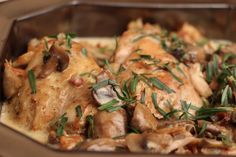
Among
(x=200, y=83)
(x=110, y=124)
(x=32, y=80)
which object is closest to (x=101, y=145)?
(x=110, y=124)

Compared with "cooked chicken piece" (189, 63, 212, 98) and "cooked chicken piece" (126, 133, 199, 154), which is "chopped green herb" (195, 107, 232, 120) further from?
"cooked chicken piece" (126, 133, 199, 154)

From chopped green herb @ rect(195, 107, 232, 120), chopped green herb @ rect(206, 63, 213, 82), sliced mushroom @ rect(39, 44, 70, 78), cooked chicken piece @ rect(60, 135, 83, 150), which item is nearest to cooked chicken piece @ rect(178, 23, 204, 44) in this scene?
chopped green herb @ rect(206, 63, 213, 82)

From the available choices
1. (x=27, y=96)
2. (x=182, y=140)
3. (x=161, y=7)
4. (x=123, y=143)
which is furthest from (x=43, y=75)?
(x=161, y=7)

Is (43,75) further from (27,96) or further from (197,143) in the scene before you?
(197,143)

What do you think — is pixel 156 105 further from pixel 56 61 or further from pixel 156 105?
pixel 56 61

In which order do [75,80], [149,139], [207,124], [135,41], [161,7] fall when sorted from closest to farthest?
[149,139]
[207,124]
[75,80]
[135,41]
[161,7]

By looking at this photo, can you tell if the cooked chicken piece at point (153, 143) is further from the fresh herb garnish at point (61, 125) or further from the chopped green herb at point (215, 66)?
the chopped green herb at point (215, 66)

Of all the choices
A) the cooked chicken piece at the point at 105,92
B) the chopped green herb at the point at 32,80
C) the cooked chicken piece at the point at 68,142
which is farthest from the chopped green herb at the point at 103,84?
the chopped green herb at the point at 32,80
